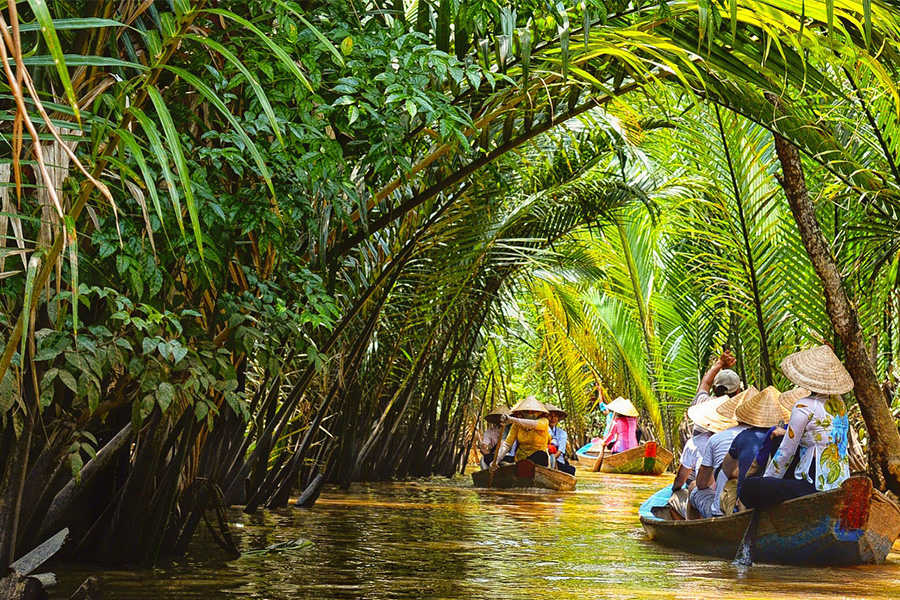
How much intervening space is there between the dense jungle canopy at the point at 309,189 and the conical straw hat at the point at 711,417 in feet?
3.14

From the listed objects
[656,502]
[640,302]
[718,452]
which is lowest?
[656,502]

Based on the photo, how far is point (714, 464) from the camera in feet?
26.7

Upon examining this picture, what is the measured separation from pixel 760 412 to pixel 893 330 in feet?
12.8

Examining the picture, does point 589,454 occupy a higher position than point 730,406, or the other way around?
point 589,454

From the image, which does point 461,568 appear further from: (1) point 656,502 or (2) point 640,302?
(2) point 640,302

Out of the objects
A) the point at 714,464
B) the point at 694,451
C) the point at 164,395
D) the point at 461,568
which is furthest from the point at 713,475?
the point at 164,395

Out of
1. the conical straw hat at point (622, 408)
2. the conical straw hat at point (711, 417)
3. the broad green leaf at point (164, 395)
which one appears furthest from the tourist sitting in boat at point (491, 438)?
the broad green leaf at point (164, 395)

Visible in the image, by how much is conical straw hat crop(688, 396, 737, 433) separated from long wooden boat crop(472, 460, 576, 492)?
622 cm

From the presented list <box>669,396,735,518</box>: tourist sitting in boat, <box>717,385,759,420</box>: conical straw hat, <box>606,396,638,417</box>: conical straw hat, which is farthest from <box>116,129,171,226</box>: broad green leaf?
<box>606,396,638,417</box>: conical straw hat

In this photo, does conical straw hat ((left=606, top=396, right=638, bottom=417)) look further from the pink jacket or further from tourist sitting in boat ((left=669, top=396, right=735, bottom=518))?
tourist sitting in boat ((left=669, top=396, right=735, bottom=518))

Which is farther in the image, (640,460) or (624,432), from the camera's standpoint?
(624,432)

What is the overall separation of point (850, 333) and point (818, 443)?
1083 mm

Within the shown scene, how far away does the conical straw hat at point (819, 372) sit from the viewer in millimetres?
6852

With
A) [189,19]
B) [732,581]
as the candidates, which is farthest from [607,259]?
[189,19]
